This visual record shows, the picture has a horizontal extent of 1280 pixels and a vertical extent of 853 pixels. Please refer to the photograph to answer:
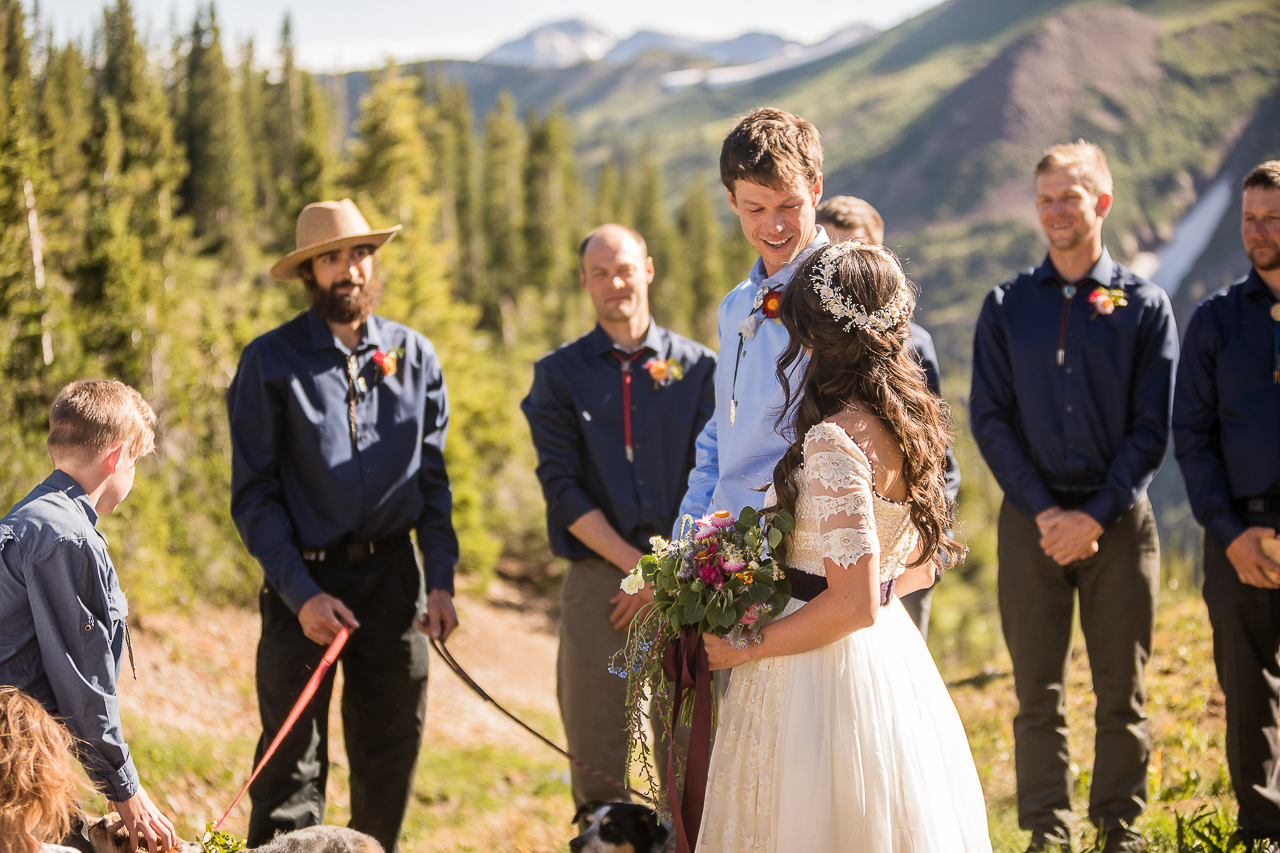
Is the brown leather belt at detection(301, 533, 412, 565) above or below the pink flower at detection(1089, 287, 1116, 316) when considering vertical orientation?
below

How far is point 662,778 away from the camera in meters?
4.30

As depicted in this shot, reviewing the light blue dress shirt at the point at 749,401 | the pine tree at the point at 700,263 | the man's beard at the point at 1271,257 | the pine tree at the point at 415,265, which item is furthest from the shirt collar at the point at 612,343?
the pine tree at the point at 700,263

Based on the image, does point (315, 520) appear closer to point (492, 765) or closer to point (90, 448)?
point (90, 448)

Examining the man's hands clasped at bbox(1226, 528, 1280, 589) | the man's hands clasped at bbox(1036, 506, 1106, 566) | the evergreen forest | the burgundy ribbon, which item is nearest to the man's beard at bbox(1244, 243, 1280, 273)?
the man's hands clasped at bbox(1226, 528, 1280, 589)

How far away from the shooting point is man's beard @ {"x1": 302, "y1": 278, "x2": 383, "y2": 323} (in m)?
4.48

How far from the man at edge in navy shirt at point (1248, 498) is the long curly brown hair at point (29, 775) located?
4471mm

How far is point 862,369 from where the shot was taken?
8.86 ft

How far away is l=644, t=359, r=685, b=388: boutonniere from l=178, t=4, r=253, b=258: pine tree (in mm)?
53312

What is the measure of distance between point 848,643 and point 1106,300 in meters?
2.71

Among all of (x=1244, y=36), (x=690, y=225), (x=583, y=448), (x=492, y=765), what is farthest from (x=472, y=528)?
(x=1244, y=36)

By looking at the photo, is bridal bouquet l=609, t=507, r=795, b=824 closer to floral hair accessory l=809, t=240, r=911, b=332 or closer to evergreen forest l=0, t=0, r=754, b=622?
floral hair accessory l=809, t=240, r=911, b=332

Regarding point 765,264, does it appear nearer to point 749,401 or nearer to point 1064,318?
point 749,401

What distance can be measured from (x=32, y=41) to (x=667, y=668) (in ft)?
47.8

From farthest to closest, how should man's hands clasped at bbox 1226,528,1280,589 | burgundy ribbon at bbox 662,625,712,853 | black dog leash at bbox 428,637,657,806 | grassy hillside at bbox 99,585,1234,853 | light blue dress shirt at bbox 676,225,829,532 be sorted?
grassy hillside at bbox 99,585,1234,853 < man's hands clasped at bbox 1226,528,1280,589 < black dog leash at bbox 428,637,657,806 < light blue dress shirt at bbox 676,225,829,532 < burgundy ribbon at bbox 662,625,712,853
